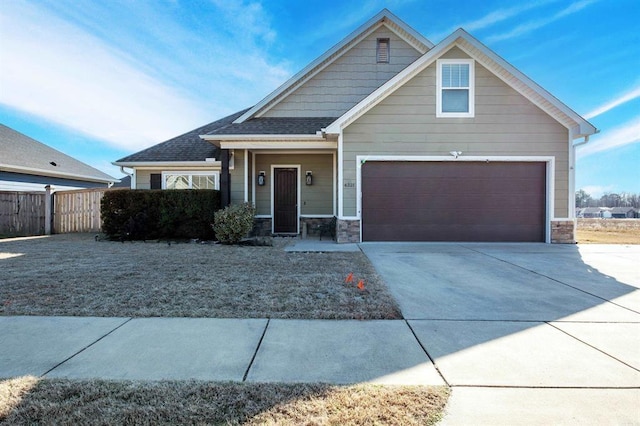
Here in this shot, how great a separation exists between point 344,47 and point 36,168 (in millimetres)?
15682

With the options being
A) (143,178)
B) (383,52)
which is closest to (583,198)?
(383,52)

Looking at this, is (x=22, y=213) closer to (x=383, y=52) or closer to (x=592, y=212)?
(x=383, y=52)

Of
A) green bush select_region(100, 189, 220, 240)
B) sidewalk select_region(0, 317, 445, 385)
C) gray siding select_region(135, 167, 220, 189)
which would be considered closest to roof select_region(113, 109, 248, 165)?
gray siding select_region(135, 167, 220, 189)

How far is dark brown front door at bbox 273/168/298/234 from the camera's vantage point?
38.3ft

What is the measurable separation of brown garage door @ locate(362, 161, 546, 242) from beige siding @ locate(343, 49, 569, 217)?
45 centimetres

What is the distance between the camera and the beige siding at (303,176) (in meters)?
11.6

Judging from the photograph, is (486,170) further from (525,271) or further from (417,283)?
(417,283)

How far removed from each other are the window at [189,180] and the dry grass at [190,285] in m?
4.64

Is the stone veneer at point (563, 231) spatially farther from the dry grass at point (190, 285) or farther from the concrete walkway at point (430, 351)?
the dry grass at point (190, 285)

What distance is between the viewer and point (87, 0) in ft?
30.0

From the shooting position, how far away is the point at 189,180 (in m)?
12.1

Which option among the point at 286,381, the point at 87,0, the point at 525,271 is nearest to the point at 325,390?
the point at 286,381

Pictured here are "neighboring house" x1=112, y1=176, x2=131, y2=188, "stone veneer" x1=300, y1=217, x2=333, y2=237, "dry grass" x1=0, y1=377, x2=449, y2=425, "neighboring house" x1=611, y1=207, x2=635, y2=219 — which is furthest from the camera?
"neighboring house" x1=611, y1=207, x2=635, y2=219

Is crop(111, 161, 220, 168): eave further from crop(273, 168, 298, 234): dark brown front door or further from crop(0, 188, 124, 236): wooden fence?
crop(273, 168, 298, 234): dark brown front door
